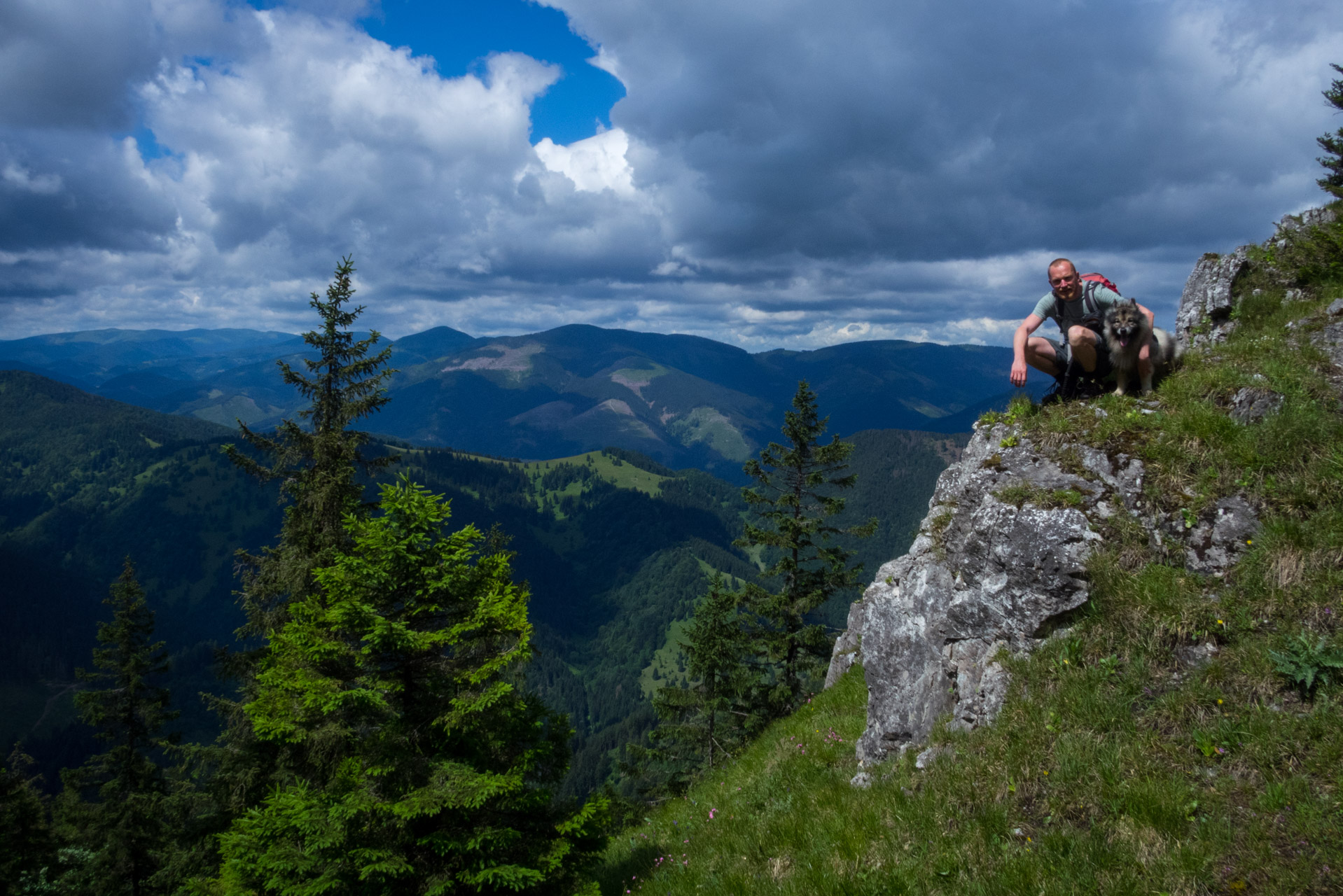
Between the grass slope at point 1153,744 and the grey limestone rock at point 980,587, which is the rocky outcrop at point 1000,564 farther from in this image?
the grass slope at point 1153,744

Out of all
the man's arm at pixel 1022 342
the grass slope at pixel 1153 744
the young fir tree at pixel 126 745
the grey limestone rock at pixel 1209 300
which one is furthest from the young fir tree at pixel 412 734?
the young fir tree at pixel 126 745

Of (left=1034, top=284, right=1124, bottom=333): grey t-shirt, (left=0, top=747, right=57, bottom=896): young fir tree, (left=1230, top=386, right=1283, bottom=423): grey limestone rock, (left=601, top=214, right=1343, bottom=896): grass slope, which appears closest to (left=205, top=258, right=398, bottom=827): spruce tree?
(left=601, top=214, right=1343, bottom=896): grass slope

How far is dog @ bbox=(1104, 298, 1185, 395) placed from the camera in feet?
31.6

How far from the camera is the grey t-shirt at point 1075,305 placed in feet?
32.5

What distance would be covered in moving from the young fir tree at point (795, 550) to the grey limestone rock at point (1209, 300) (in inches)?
471

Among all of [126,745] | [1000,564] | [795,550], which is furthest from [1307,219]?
[126,745]

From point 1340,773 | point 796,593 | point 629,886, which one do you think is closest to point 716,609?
point 796,593

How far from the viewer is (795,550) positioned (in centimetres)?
2469

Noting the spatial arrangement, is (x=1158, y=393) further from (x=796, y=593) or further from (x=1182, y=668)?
(x=796, y=593)

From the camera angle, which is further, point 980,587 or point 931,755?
point 980,587

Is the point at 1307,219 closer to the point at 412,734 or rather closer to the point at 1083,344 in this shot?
the point at 1083,344

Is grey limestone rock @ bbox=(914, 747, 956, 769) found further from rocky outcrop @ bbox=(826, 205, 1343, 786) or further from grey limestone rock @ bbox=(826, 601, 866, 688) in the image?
grey limestone rock @ bbox=(826, 601, 866, 688)

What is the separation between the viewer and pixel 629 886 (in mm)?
9320

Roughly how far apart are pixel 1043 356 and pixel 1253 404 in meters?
2.75
